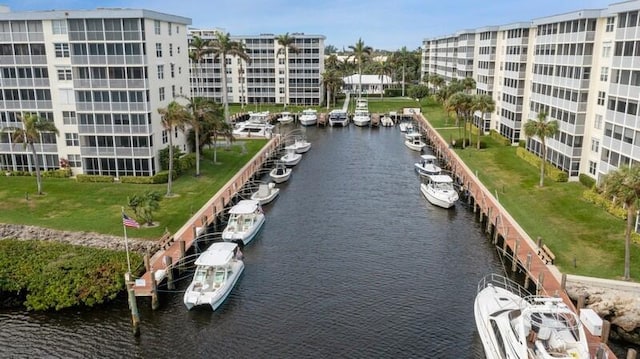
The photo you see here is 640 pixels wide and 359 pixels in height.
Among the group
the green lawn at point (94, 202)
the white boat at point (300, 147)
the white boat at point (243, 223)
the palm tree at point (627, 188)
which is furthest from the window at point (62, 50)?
the palm tree at point (627, 188)

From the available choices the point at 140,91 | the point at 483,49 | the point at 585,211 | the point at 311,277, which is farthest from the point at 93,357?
the point at 483,49

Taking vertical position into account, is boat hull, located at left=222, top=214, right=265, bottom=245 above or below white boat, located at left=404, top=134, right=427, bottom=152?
below

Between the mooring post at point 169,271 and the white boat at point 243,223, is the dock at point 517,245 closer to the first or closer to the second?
the white boat at point 243,223

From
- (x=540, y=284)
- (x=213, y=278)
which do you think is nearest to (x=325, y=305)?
(x=213, y=278)

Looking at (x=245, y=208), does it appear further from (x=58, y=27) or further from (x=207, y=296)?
(x=58, y=27)

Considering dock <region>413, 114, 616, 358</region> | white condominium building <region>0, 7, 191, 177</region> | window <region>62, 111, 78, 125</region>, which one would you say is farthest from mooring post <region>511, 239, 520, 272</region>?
window <region>62, 111, 78, 125</region>

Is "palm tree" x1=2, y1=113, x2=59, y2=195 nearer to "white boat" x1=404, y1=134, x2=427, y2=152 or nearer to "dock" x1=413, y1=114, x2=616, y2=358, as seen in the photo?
"dock" x1=413, y1=114, x2=616, y2=358

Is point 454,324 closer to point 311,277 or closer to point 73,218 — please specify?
point 311,277
